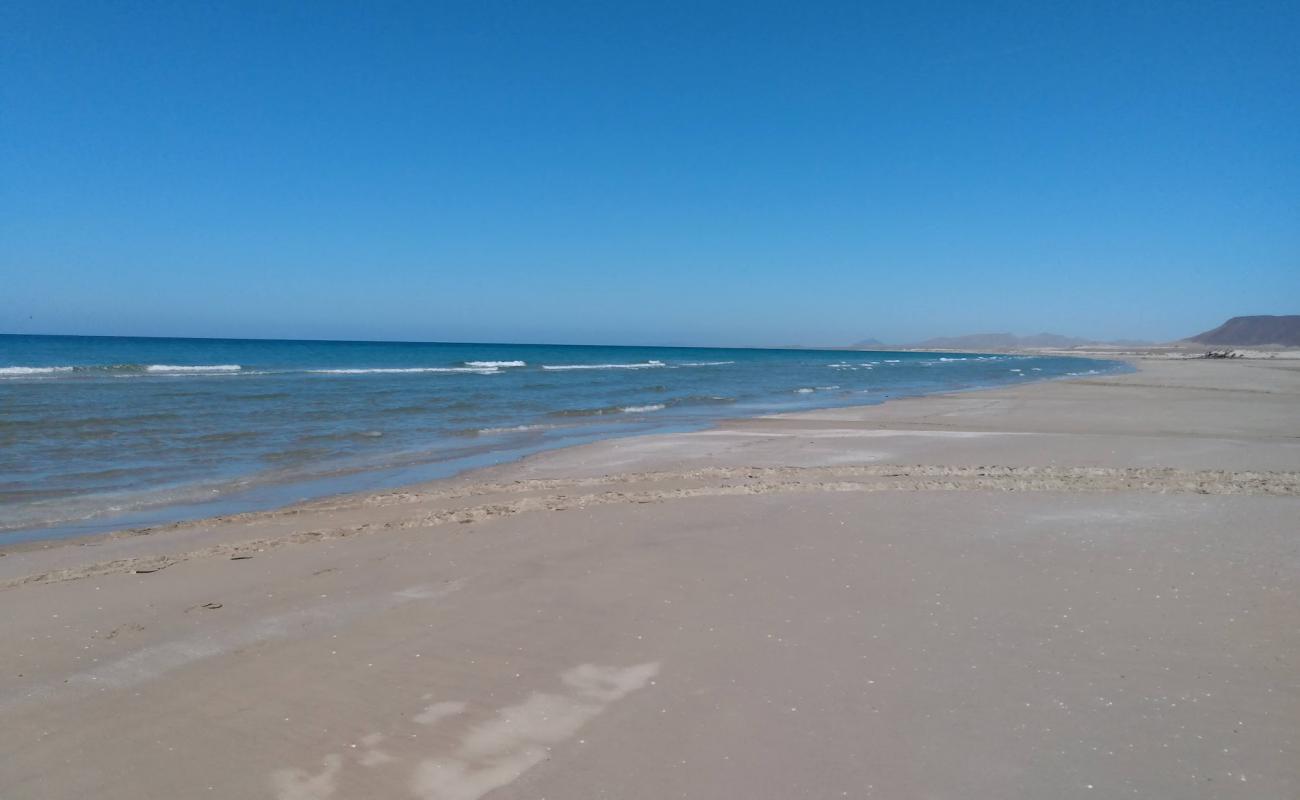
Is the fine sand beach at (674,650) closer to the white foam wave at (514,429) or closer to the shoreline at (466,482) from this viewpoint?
the shoreline at (466,482)

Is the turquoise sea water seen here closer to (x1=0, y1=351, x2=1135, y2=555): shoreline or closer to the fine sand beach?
(x1=0, y1=351, x2=1135, y2=555): shoreline

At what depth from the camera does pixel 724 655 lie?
504 cm

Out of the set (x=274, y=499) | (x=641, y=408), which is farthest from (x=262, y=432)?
(x=641, y=408)

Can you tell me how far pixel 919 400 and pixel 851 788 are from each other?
1081 inches

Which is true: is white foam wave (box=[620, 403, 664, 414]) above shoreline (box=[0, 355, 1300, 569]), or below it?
above

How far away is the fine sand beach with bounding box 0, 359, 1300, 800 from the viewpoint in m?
3.78

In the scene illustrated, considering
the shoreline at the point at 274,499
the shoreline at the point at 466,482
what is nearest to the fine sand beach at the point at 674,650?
the shoreline at the point at 466,482

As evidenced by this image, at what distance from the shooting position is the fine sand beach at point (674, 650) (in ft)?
12.4

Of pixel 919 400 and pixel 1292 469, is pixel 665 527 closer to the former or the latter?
pixel 1292 469

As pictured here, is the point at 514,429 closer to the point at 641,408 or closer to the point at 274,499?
the point at 641,408

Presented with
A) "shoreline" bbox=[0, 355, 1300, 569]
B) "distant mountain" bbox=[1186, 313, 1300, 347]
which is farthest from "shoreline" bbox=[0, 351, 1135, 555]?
"distant mountain" bbox=[1186, 313, 1300, 347]

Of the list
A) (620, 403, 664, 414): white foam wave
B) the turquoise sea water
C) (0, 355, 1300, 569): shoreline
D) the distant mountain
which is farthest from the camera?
the distant mountain

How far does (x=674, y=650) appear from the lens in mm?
5145

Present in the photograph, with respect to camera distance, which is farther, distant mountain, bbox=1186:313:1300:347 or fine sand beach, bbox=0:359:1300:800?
distant mountain, bbox=1186:313:1300:347
